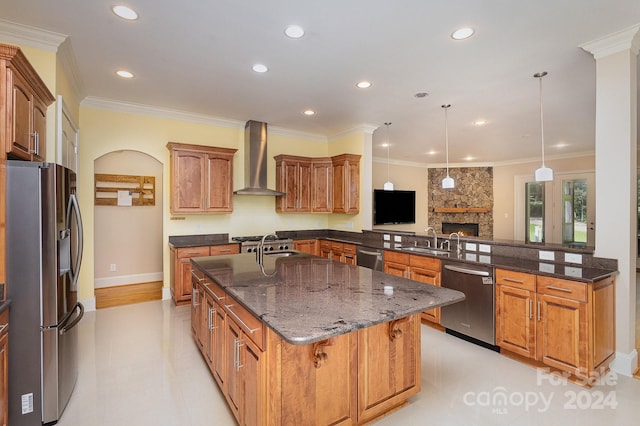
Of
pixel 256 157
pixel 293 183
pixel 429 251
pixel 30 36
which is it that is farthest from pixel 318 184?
pixel 30 36

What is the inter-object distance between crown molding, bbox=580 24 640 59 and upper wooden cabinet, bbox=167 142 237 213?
169 inches

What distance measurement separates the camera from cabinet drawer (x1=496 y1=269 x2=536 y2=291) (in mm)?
2733

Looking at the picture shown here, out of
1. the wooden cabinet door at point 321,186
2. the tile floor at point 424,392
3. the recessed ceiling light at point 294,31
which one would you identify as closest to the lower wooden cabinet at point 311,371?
the tile floor at point 424,392

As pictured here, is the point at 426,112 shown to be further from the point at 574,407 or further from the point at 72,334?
→ the point at 72,334

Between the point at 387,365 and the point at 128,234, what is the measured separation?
5.40 metres

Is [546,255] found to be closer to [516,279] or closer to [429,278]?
[516,279]

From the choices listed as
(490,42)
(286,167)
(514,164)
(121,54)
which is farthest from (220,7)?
(514,164)

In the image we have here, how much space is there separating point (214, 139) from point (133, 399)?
12.6 ft

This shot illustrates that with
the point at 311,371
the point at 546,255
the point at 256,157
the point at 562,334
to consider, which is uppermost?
the point at 256,157

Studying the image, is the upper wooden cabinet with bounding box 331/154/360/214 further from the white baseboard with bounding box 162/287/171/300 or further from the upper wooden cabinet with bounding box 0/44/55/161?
the upper wooden cabinet with bounding box 0/44/55/161

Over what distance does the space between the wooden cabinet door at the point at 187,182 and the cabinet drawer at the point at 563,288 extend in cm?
425

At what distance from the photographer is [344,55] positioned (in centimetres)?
294

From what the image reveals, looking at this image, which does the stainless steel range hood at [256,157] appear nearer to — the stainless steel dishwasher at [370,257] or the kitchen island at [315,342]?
the stainless steel dishwasher at [370,257]

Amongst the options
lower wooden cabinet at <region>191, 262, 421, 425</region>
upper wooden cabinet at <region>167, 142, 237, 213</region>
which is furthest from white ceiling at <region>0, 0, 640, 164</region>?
lower wooden cabinet at <region>191, 262, 421, 425</region>
